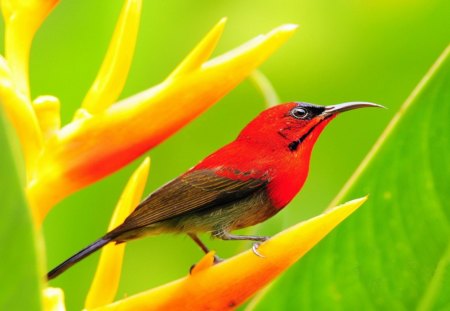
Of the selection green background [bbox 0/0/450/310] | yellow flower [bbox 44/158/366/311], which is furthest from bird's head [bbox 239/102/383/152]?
green background [bbox 0/0/450/310]

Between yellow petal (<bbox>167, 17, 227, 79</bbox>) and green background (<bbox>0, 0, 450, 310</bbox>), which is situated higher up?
yellow petal (<bbox>167, 17, 227, 79</bbox>)

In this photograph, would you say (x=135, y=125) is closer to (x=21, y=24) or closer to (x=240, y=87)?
(x=21, y=24)

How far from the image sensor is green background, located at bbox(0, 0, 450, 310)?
1141 mm

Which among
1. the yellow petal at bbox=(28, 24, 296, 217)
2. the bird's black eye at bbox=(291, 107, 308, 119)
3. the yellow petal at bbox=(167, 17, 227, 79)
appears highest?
the yellow petal at bbox=(167, 17, 227, 79)

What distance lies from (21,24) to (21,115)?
0.08m

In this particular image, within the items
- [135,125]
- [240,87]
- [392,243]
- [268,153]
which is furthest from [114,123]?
[240,87]

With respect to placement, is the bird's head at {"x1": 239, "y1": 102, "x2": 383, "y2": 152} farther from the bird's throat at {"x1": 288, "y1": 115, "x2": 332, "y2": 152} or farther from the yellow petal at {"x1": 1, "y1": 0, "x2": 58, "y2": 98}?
the yellow petal at {"x1": 1, "y1": 0, "x2": 58, "y2": 98}

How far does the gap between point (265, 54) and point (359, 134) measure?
2.14 feet

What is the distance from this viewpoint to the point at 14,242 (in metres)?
0.41

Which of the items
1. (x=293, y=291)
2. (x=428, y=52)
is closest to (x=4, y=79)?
(x=293, y=291)

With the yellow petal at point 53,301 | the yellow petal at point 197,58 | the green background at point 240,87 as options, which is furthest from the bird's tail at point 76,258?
the green background at point 240,87

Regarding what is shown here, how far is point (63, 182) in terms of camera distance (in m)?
0.58

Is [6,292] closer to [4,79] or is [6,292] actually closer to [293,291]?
[4,79]

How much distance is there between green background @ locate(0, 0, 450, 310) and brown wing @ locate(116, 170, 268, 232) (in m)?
0.45
